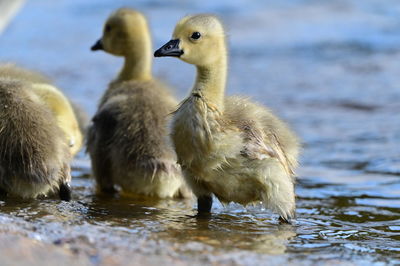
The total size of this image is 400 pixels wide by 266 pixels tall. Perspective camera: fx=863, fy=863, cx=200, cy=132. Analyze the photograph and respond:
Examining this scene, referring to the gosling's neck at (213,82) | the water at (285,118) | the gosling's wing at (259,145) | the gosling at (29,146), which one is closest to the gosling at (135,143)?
the water at (285,118)

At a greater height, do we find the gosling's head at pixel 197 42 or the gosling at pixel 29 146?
the gosling's head at pixel 197 42

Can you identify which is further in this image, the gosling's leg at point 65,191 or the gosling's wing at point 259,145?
the gosling's leg at point 65,191

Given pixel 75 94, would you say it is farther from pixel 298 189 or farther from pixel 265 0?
pixel 265 0

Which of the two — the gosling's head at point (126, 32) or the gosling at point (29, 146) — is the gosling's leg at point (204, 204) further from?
the gosling's head at point (126, 32)

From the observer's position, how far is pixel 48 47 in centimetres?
1314

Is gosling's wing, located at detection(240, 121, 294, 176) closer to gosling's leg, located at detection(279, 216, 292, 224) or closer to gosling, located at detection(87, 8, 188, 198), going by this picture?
gosling's leg, located at detection(279, 216, 292, 224)

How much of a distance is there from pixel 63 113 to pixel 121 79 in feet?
3.23

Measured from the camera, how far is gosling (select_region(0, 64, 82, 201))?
4.71m

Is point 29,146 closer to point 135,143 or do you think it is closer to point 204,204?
point 135,143

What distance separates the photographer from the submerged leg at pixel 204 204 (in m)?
4.74

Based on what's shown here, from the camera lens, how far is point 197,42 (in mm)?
4637

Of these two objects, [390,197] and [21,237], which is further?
[390,197]

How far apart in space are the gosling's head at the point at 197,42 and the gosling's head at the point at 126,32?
67.2 inches

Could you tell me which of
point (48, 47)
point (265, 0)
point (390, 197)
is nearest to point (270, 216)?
point (390, 197)
